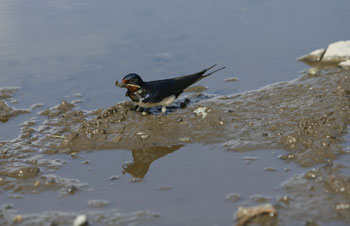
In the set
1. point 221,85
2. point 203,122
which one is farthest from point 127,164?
point 221,85

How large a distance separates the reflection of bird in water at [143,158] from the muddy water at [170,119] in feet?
0.07

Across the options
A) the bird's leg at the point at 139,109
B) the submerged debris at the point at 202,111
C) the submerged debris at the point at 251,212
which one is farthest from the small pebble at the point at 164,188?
the bird's leg at the point at 139,109

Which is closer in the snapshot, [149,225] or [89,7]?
[149,225]

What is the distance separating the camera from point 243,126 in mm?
6383

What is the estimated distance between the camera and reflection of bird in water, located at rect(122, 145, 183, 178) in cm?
556

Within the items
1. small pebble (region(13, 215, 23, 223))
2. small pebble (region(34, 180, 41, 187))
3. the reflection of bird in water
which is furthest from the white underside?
small pebble (region(13, 215, 23, 223))

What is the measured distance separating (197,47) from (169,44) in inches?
19.6

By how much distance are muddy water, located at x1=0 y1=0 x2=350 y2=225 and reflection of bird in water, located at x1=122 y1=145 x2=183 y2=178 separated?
0.02 meters

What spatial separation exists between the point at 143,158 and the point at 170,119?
97cm

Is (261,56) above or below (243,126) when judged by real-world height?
above

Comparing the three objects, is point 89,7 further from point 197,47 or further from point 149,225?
point 149,225

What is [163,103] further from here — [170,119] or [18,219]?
[18,219]

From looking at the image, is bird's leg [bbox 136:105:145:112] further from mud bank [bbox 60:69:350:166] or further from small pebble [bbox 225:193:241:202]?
small pebble [bbox 225:193:241:202]

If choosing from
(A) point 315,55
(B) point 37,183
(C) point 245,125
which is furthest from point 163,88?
(A) point 315,55
